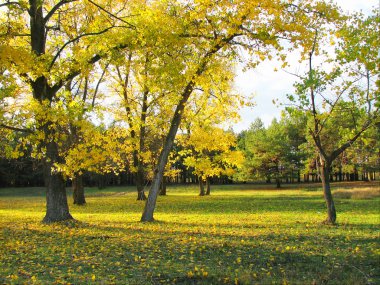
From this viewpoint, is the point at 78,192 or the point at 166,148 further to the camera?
the point at 78,192

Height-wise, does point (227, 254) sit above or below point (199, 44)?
below

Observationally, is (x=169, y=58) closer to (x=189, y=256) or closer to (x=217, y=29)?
(x=217, y=29)

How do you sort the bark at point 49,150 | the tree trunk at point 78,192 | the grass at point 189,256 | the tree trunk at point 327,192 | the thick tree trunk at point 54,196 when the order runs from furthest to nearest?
the tree trunk at point 78,192 < the thick tree trunk at point 54,196 < the bark at point 49,150 < the tree trunk at point 327,192 < the grass at point 189,256

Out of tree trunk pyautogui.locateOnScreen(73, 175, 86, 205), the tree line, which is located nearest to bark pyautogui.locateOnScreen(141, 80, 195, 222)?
the tree line

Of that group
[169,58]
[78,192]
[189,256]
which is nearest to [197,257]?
[189,256]

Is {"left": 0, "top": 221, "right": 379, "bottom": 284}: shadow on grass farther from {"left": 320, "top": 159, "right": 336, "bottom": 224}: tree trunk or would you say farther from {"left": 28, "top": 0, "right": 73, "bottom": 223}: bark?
{"left": 320, "top": 159, "right": 336, "bottom": 224}: tree trunk

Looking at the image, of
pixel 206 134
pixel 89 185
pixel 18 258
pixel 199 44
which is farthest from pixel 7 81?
pixel 89 185

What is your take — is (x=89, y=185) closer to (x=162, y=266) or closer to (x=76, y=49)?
(x=76, y=49)

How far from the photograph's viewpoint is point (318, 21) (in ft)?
43.2

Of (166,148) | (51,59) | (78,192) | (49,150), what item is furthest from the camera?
→ (78,192)

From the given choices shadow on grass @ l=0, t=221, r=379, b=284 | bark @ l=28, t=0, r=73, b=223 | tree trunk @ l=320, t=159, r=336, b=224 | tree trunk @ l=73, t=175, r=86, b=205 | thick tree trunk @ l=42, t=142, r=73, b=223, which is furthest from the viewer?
tree trunk @ l=73, t=175, r=86, b=205

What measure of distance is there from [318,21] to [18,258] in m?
11.3

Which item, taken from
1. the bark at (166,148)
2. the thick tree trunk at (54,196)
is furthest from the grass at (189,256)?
the bark at (166,148)

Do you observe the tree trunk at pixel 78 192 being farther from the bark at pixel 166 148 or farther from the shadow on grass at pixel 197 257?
the shadow on grass at pixel 197 257
